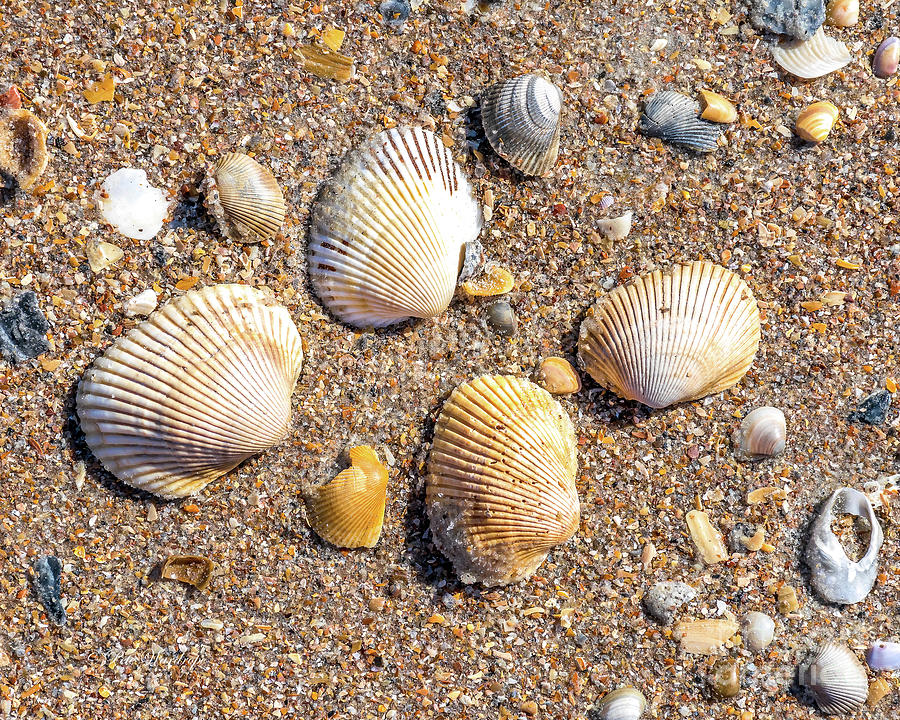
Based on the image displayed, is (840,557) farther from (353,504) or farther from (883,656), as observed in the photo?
(353,504)

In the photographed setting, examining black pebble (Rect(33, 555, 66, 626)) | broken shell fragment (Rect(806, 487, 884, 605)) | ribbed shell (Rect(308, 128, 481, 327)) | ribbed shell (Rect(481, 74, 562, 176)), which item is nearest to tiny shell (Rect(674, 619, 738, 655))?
broken shell fragment (Rect(806, 487, 884, 605))

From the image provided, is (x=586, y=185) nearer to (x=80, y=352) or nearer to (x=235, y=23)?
(x=235, y=23)

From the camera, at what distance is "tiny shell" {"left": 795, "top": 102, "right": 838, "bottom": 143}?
7.59 feet

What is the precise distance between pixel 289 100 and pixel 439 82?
46cm

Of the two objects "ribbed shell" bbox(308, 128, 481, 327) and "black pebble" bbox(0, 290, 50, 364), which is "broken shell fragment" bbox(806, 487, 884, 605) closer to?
"ribbed shell" bbox(308, 128, 481, 327)

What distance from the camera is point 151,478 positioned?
2199 mm

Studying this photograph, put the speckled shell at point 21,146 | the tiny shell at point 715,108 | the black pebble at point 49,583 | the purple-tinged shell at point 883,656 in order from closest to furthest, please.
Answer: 1. the speckled shell at point 21,146
2. the black pebble at point 49,583
3. the tiny shell at point 715,108
4. the purple-tinged shell at point 883,656

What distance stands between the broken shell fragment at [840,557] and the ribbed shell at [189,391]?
1738 mm

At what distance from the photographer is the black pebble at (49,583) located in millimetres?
2188

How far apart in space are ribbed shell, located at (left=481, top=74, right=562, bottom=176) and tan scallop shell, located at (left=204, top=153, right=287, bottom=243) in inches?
27.1

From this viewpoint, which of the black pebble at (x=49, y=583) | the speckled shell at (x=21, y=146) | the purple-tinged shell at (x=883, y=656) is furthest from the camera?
the purple-tinged shell at (x=883, y=656)

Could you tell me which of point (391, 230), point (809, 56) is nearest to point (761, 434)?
point (809, 56)

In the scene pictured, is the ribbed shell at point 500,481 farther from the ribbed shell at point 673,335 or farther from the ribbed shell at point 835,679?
the ribbed shell at point 835,679

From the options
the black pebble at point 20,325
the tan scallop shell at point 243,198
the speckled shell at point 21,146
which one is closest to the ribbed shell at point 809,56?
the tan scallop shell at point 243,198
